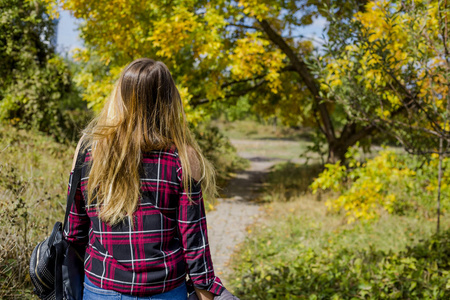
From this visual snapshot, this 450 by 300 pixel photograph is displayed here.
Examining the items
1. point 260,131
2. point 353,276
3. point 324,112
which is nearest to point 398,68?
point 353,276

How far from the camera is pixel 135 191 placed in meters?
1.40

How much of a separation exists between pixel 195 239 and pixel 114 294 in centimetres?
35

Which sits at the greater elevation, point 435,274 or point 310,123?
point 310,123

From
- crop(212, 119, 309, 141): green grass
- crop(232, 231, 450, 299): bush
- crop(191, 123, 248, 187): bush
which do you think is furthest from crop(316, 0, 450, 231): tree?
crop(212, 119, 309, 141): green grass

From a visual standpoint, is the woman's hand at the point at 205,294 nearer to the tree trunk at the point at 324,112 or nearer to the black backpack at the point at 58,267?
the black backpack at the point at 58,267

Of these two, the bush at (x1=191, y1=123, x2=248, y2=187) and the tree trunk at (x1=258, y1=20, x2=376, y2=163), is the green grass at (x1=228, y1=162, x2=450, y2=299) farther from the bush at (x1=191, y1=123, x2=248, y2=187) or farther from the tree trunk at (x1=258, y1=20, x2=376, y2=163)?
the bush at (x1=191, y1=123, x2=248, y2=187)

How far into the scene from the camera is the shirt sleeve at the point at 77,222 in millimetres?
1506

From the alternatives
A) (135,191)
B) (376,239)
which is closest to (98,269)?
(135,191)

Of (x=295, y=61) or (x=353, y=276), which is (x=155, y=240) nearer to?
(x=353, y=276)

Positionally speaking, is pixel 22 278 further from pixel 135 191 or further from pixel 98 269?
pixel 135 191

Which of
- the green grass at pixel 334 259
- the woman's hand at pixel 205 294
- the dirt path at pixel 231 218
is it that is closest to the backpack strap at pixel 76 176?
the woman's hand at pixel 205 294

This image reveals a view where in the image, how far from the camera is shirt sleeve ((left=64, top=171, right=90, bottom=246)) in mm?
1506

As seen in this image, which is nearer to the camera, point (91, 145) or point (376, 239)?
point (91, 145)

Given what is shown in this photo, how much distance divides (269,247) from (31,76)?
7373mm
